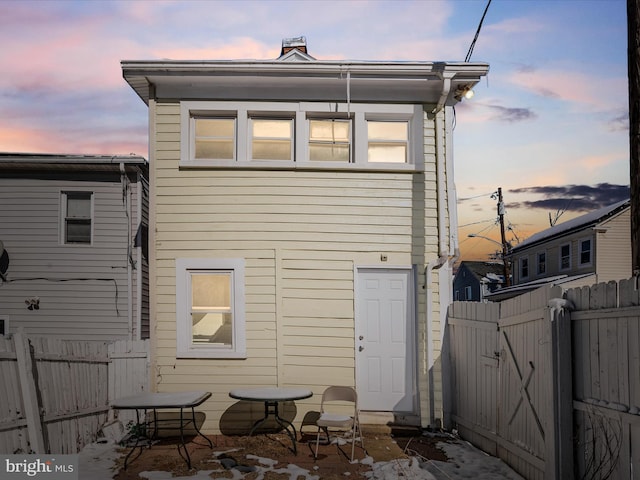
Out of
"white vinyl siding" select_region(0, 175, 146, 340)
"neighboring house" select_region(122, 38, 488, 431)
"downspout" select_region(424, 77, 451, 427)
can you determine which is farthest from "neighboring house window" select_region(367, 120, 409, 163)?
A: "white vinyl siding" select_region(0, 175, 146, 340)

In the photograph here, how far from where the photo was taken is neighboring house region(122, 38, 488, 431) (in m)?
8.33

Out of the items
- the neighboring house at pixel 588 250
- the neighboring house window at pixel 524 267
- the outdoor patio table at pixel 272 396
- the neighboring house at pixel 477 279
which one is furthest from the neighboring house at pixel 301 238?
the neighboring house at pixel 477 279

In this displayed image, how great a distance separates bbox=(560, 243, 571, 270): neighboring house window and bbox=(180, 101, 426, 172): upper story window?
19.4 metres

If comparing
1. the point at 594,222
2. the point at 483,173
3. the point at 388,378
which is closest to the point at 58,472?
the point at 388,378

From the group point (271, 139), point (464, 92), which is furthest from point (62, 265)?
point (464, 92)

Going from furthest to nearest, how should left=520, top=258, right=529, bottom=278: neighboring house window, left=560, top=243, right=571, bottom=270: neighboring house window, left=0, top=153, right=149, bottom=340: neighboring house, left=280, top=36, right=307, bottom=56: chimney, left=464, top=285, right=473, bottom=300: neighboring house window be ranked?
1. left=464, top=285, right=473, bottom=300: neighboring house window
2. left=520, top=258, right=529, bottom=278: neighboring house window
3. left=560, top=243, right=571, bottom=270: neighboring house window
4. left=0, top=153, right=149, bottom=340: neighboring house
5. left=280, top=36, right=307, bottom=56: chimney

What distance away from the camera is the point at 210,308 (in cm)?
848

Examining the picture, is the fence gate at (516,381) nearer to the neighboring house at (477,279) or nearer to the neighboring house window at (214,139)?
the neighboring house window at (214,139)

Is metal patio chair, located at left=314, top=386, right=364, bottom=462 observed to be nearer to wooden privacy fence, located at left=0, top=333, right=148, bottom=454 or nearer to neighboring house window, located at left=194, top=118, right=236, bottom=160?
wooden privacy fence, located at left=0, top=333, right=148, bottom=454

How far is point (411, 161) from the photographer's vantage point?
8758 mm

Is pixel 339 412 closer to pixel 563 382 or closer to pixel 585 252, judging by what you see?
pixel 563 382

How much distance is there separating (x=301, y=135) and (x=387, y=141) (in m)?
1.41

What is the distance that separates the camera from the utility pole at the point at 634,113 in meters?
5.23

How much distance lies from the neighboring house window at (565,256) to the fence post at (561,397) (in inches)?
866
